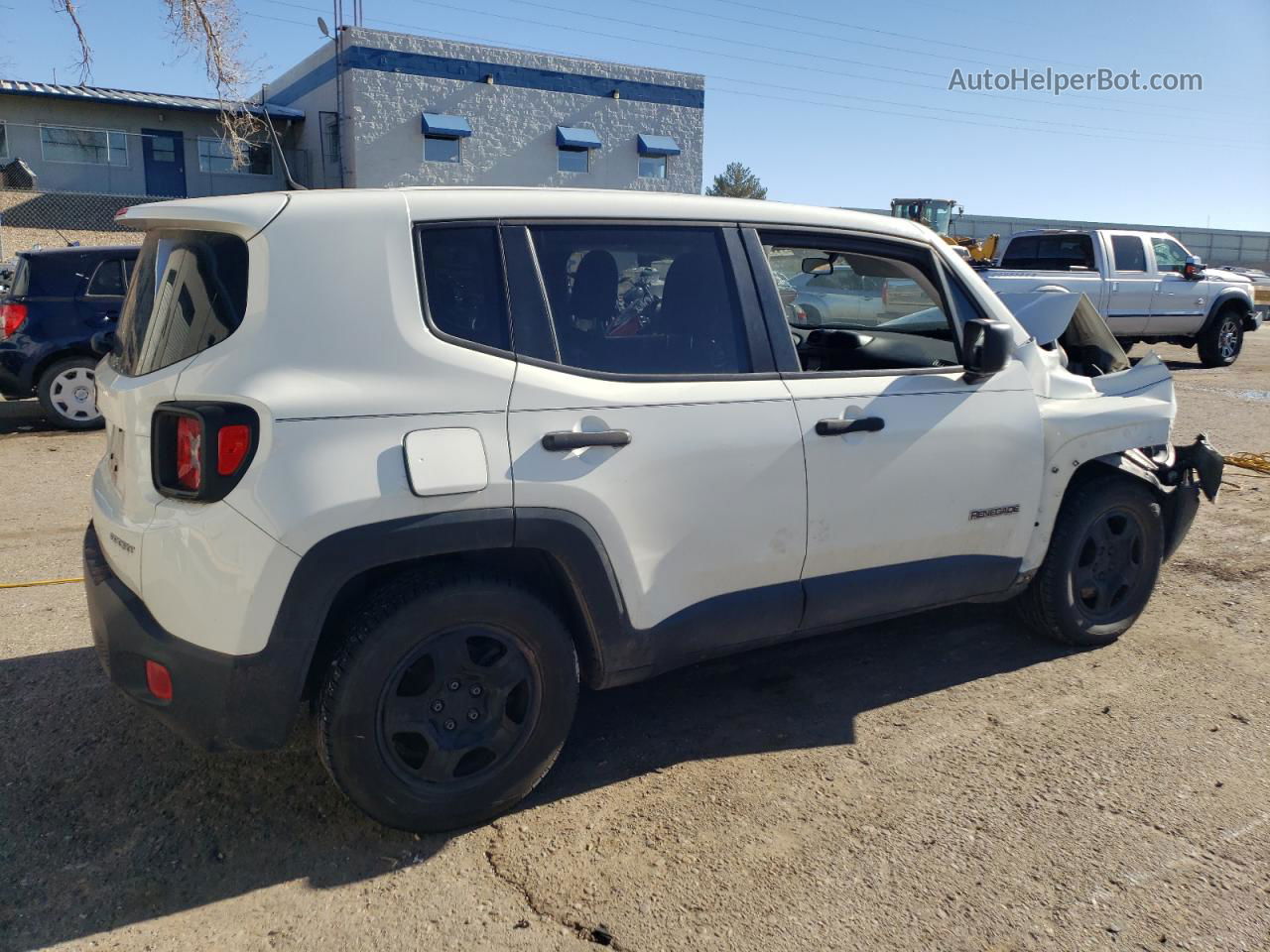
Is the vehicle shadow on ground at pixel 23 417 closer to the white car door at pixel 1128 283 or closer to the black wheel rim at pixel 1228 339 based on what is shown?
the white car door at pixel 1128 283

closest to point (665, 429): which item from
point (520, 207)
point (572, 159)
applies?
point (520, 207)

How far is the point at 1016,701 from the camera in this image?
3986 millimetres

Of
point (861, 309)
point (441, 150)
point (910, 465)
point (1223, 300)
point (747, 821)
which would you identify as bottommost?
point (747, 821)

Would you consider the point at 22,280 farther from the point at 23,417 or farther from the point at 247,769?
the point at 247,769

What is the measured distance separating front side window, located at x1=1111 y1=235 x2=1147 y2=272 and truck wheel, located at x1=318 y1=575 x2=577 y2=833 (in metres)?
13.9

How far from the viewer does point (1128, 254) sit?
14.7 meters

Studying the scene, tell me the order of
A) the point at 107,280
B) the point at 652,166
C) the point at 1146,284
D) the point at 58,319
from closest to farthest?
the point at 58,319
the point at 107,280
the point at 1146,284
the point at 652,166

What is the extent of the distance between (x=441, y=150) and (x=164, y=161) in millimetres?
8203

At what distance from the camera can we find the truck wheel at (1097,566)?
426 centimetres

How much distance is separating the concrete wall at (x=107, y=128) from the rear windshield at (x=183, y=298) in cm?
2799

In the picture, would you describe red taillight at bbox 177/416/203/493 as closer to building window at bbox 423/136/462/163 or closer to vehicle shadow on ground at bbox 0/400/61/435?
vehicle shadow on ground at bbox 0/400/61/435

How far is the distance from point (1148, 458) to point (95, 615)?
14.0 ft

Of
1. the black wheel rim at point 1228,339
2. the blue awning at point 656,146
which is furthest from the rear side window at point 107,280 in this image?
the blue awning at point 656,146

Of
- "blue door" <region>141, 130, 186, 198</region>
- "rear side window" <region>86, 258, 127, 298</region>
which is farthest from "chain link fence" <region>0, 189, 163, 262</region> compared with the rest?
"rear side window" <region>86, 258, 127, 298</region>
